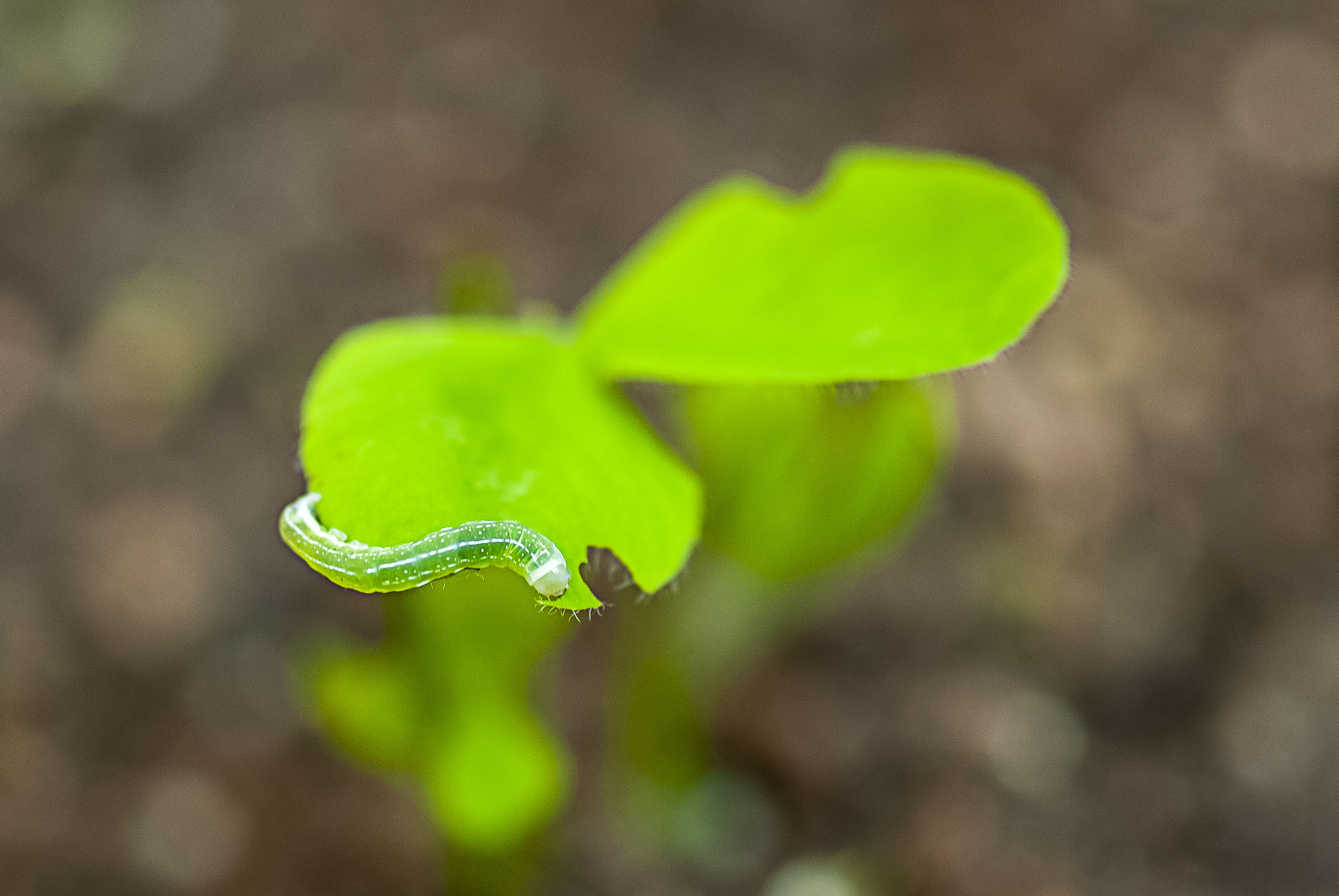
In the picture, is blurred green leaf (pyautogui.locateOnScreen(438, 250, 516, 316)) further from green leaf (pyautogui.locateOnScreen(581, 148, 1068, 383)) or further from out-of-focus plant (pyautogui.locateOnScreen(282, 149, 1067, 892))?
green leaf (pyautogui.locateOnScreen(581, 148, 1068, 383))

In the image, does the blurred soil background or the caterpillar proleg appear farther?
the blurred soil background

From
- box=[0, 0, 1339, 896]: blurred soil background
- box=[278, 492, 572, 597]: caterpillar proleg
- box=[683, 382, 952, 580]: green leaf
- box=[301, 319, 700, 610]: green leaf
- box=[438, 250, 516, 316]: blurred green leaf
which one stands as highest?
box=[278, 492, 572, 597]: caterpillar proleg

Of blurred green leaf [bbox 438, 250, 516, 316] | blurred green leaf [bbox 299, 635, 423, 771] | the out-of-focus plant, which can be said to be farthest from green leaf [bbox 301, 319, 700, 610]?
blurred green leaf [bbox 299, 635, 423, 771]

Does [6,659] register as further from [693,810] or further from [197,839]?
[693,810]

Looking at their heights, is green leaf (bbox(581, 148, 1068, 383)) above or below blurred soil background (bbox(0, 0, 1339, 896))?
above

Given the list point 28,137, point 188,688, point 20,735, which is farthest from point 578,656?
point 28,137

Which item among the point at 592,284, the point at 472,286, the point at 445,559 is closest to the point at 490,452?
the point at 445,559

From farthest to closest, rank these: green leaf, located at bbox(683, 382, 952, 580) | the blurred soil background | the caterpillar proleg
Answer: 1. the blurred soil background
2. green leaf, located at bbox(683, 382, 952, 580)
3. the caterpillar proleg
